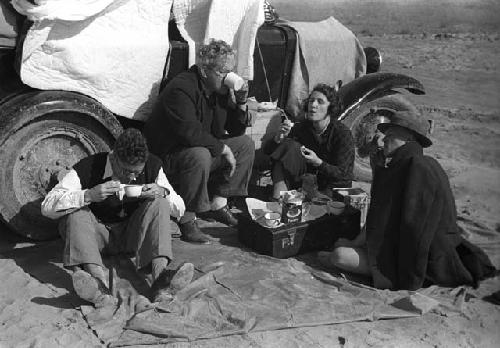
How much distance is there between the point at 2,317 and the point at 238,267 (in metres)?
1.76

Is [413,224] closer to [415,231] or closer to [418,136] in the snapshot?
[415,231]

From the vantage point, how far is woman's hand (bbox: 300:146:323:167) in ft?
21.4

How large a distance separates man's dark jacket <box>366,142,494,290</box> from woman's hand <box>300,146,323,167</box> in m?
1.12

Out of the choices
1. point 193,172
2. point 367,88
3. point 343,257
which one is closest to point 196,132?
point 193,172

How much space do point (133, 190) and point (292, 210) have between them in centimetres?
142

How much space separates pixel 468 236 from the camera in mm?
6438

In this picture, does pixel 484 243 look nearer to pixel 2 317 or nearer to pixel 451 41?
pixel 2 317

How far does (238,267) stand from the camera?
5688 millimetres

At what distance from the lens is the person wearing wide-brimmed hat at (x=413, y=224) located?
5.13 m

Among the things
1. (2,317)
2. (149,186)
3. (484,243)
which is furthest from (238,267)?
(484,243)

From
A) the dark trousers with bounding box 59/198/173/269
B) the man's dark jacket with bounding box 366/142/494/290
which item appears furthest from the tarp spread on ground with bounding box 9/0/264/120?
the man's dark jacket with bounding box 366/142/494/290

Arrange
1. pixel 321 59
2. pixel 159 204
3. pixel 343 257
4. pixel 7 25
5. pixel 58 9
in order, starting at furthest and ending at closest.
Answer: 1. pixel 321 59
2. pixel 7 25
3. pixel 58 9
4. pixel 343 257
5. pixel 159 204

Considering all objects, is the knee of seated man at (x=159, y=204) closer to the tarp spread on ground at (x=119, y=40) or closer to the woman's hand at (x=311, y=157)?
the tarp spread on ground at (x=119, y=40)

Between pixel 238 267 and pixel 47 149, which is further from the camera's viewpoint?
pixel 47 149
